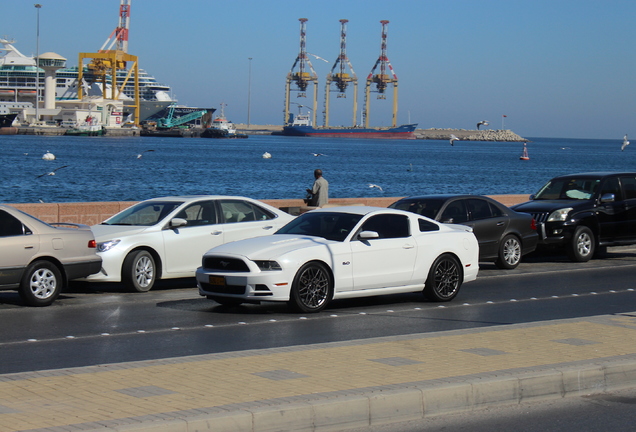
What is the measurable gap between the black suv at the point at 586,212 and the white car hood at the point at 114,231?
883 centimetres

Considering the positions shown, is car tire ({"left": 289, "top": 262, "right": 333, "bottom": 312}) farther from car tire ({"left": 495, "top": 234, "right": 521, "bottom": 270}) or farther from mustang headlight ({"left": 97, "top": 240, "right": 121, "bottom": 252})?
car tire ({"left": 495, "top": 234, "right": 521, "bottom": 270})

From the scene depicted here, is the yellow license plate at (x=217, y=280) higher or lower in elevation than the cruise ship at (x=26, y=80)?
lower

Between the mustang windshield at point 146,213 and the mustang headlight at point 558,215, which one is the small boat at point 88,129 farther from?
the mustang windshield at point 146,213

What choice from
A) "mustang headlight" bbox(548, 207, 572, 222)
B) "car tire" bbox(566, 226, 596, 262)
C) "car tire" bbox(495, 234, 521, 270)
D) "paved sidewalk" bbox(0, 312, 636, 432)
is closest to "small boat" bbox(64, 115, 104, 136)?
"mustang headlight" bbox(548, 207, 572, 222)

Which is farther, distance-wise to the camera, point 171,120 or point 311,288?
point 171,120

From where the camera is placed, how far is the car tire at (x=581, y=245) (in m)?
18.6

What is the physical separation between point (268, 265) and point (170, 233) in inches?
129

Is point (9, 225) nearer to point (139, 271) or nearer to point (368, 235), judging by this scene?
point (139, 271)

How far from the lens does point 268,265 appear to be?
1143 cm

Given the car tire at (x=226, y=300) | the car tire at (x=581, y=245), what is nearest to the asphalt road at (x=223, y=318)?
the car tire at (x=226, y=300)

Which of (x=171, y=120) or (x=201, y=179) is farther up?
(x=171, y=120)

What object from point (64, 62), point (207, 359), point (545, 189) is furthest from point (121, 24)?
point (207, 359)

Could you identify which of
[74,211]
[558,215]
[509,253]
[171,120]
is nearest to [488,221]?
[509,253]

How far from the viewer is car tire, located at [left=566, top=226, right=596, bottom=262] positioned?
61.1 feet
